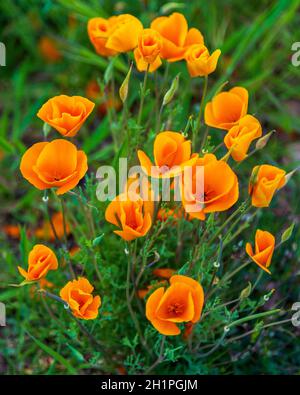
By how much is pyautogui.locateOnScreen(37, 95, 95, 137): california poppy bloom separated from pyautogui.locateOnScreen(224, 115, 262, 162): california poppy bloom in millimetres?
234

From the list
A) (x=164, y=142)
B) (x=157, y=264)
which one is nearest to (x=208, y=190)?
(x=164, y=142)

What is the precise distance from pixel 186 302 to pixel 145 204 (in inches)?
7.1

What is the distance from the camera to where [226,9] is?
2.07 meters

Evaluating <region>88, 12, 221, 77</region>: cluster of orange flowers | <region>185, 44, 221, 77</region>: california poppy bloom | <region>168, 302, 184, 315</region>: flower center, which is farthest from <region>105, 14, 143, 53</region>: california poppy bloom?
<region>168, 302, 184, 315</region>: flower center

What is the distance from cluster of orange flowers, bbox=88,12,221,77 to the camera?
1037 mm

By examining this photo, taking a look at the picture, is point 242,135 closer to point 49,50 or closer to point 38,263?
point 38,263

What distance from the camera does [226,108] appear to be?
3.61 feet

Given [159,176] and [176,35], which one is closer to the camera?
[159,176]

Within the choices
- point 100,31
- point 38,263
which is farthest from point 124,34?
point 38,263

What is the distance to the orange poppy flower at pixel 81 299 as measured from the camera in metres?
1.00

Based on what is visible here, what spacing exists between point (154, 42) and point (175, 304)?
45 centimetres

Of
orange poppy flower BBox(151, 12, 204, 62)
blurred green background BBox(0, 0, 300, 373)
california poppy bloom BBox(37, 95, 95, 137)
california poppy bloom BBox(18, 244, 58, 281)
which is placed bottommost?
california poppy bloom BBox(18, 244, 58, 281)

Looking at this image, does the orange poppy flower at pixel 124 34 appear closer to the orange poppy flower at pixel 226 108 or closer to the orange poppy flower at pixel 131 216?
the orange poppy flower at pixel 226 108

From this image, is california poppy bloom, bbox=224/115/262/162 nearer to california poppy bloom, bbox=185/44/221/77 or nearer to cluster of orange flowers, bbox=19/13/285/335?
cluster of orange flowers, bbox=19/13/285/335
